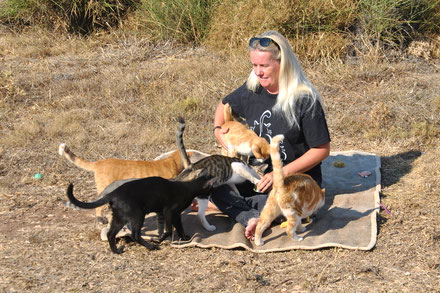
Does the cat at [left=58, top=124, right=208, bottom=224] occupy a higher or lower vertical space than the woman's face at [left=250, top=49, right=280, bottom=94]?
lower

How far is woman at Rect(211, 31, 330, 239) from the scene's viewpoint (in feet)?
14.0

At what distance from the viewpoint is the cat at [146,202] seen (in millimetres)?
3771

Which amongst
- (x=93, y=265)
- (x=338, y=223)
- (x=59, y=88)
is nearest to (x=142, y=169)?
(x=93, y=265)

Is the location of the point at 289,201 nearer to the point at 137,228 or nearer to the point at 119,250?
the point at 137,228

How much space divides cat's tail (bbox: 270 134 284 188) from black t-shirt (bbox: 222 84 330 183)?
0.60 m

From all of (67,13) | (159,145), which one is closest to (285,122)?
(159,145)

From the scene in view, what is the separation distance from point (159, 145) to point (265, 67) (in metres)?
2.42

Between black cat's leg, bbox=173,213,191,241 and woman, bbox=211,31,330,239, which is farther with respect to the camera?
woman, bbox=211,31,330,239

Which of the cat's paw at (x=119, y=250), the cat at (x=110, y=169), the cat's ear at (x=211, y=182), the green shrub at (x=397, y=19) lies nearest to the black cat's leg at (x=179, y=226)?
the cat's ear at (x=211, y=182)

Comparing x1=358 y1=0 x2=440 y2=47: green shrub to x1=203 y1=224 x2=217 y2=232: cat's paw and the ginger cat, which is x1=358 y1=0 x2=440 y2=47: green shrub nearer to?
the ginger cat

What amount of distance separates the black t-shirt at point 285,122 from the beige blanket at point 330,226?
40 cm

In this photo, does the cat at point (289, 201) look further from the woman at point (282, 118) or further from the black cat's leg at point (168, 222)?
the black cat's leg at point (168, 222)

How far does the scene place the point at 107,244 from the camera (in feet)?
13.8

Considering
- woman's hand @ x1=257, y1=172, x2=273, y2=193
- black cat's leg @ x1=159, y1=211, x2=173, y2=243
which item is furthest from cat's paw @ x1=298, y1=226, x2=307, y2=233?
black cat's leg @ x1=159, y1=211, x2=173, y2=243
